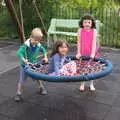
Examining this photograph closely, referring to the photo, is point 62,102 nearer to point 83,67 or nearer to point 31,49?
point 83,67

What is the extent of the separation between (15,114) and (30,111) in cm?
21

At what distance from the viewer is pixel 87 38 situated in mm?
4945

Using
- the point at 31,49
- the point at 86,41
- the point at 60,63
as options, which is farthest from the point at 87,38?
the point at 31,49

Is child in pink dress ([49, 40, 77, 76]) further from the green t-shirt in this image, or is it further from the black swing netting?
the green t-shirt

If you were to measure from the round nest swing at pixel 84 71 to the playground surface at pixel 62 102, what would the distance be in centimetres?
49

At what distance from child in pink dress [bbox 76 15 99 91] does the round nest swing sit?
0.43ft

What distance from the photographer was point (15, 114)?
4.22 metres

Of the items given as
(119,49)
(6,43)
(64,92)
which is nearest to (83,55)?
(64,92)

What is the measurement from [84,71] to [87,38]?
0.75 meters

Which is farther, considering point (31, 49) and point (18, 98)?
point (18, 98)

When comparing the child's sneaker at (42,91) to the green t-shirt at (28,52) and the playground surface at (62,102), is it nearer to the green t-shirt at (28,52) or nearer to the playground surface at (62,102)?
the playground surface at (62,102)

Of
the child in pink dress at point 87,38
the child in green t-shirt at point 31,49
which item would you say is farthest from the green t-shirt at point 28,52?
the child in pink dress at point 87,38

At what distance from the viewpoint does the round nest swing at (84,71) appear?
3.74m

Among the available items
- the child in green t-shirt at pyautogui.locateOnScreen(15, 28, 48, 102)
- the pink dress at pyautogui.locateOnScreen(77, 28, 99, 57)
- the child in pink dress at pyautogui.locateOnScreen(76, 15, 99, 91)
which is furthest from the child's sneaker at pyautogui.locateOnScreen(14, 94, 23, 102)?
the pink dress at pyautogui.locateOnScreen(77, 28, 99, 57)
